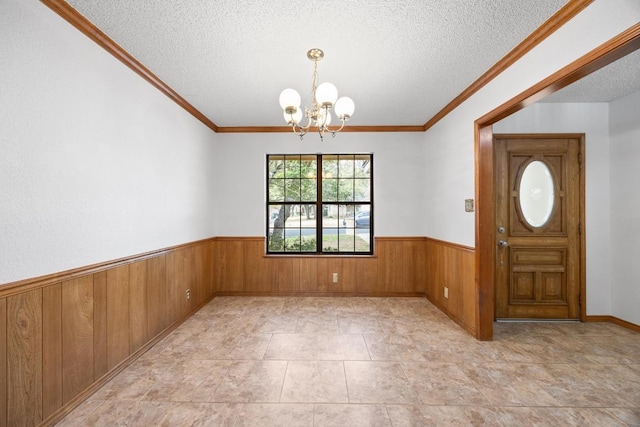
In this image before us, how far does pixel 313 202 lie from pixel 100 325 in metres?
3.17

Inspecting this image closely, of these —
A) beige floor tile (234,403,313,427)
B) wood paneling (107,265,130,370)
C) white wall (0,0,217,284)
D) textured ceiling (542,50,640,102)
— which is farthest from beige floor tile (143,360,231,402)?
textured ceiling (542,50,640,102)

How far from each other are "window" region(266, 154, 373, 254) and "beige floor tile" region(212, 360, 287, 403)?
236 cm

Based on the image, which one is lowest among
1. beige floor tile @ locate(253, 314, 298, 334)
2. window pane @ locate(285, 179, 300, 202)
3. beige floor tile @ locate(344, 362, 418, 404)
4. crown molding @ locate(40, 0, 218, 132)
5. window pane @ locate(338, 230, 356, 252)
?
beige floor tile @ locate(253, 314, 298, 334)

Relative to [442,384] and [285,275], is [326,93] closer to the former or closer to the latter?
[442,384]

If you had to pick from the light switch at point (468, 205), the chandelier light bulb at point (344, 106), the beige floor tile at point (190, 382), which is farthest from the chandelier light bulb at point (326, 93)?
the beige floor tile at point (190, 382)

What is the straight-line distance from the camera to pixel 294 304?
4.10m

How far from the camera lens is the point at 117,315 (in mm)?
2334

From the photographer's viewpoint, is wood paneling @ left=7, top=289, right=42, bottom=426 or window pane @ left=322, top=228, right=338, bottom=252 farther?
window pane @ left=322, top=228, right=338, bottom=252

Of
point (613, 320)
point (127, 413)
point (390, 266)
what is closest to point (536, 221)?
point (613, 320)

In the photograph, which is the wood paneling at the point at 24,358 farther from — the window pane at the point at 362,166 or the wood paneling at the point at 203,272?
the window pane at the point at 362,166

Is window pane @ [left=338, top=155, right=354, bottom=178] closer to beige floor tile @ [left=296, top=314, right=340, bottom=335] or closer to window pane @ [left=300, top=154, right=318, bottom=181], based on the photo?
window pane @ [left=300, top=154, right=318, bottom=181]

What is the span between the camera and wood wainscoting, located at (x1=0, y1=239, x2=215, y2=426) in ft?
5.09

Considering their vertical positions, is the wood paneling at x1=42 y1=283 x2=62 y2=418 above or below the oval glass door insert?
below

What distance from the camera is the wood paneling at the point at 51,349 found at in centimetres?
171
